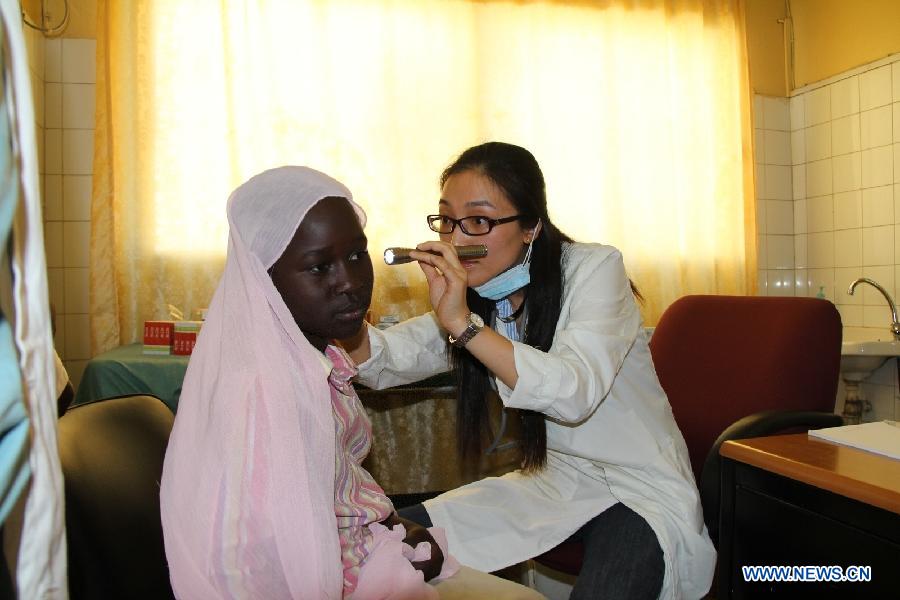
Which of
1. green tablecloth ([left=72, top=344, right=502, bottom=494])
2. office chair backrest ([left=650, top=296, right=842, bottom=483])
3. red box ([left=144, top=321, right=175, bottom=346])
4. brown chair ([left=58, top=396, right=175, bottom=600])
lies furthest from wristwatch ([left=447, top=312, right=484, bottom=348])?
red box ([left=144, top=321, right=175, bottom=346])

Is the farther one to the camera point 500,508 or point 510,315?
point 510,315

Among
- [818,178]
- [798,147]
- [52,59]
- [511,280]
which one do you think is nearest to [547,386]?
[511,280]

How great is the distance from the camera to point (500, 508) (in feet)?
4.73

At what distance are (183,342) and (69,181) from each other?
1.10 metres

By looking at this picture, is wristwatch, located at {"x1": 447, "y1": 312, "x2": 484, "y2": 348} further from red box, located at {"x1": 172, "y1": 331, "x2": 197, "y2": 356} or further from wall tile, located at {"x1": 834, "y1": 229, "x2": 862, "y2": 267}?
wall tile, located at {"x1": 834, "y1": 229, "x2": 862, "y2": 267}

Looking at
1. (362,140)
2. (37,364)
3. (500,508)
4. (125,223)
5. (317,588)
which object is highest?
(362,140)

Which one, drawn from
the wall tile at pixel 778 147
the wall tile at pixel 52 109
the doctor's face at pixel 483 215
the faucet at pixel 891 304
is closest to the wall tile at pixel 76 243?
the wall tile at pixel 52 109

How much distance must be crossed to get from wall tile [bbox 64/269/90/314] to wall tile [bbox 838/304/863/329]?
3747mm

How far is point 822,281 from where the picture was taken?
3.79 m

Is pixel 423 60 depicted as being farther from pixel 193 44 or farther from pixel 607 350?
pixel 607 350

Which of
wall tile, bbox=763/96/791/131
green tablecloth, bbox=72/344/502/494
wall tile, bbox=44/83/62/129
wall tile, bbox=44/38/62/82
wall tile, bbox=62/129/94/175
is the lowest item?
green tablecloth, bbox=72/344/502/494

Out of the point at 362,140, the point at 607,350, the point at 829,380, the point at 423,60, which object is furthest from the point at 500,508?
the point at 423,60

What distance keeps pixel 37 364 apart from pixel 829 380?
1638mm

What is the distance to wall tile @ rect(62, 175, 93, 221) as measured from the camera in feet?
9.60
